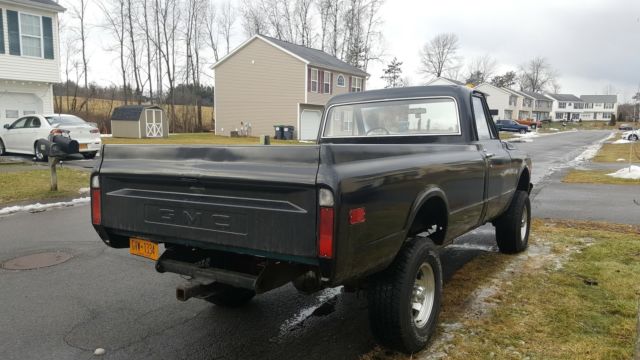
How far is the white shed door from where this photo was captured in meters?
30.1

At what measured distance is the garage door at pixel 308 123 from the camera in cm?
3506

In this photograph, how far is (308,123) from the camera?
1410 inches

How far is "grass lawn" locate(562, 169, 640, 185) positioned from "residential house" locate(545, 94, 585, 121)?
118028 millimetres

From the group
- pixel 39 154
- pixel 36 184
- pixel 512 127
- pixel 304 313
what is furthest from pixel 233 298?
pixel 512 127

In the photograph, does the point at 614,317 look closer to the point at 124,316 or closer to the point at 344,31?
the point at 124,316

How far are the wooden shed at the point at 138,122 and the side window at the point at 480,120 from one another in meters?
27.3

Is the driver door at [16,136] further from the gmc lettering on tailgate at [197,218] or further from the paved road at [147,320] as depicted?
the gmc lettering on tailgate at [197,218]

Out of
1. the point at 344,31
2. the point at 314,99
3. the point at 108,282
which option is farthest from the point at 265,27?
the point at 108,282

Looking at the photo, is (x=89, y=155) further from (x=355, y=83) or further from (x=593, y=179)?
(x=355, y=83)

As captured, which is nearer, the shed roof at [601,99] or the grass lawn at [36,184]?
the grass lawn at [36,184]

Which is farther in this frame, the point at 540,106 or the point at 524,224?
the point at 540,106

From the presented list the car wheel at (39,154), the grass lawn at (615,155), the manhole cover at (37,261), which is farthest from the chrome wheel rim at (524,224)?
the car wheel at (39,154)

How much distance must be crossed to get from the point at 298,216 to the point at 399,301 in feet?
3.26

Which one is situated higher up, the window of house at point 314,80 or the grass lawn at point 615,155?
the window of house at point 314,80
